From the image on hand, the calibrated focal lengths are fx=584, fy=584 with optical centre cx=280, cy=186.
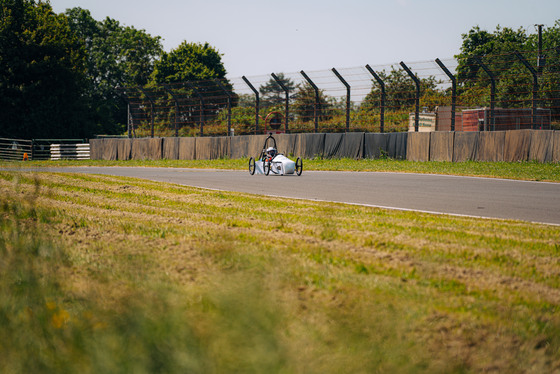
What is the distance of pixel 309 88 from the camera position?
26.3 metres

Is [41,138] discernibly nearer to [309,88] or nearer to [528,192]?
[309,88]

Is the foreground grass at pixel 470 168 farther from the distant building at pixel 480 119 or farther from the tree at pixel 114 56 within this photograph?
the tree at pixel 114 56

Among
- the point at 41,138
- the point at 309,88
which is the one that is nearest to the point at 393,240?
the point at 309,88

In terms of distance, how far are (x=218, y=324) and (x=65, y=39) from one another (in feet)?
181

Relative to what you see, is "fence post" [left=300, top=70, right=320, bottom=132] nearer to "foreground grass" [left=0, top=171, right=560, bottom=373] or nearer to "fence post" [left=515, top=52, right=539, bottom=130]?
"fence post" [left=515, top=52, right=539, bottom=130]

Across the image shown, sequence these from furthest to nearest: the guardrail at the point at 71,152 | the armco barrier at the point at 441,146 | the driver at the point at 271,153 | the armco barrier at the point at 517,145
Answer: the guardrail at the point at 71,152 < the armco barrier at the point at 441,146 < the armco barrier at the point at 517,145 < the driver at the point at 271,153

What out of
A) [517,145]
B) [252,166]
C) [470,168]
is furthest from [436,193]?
[517,145]

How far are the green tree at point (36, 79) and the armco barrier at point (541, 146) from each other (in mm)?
39523

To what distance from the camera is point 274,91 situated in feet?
91.2

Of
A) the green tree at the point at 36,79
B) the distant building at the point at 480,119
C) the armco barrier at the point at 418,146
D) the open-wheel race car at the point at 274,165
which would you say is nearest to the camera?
the open-wheel race car at the point at 274,165

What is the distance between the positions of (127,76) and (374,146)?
77071mm

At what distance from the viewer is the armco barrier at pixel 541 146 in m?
18.6

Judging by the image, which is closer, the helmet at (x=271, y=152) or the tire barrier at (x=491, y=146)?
the helmet at (x=271, y=152)

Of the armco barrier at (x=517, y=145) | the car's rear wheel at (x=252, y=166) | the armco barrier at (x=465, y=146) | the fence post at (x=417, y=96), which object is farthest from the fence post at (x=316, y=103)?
the armco barrier at (x=517, y=145)
